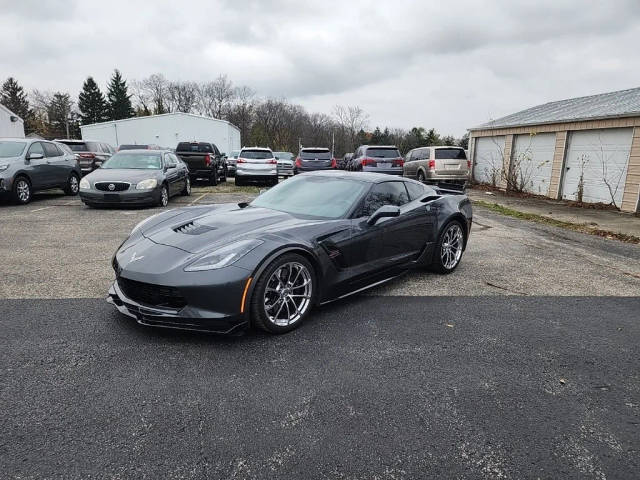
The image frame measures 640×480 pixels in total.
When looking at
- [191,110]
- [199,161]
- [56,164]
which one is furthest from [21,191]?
[191,110]

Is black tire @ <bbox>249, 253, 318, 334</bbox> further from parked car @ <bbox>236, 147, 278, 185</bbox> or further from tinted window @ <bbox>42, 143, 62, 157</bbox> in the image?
parked car @ <bbox>236, 147, 278, 185</bbox>

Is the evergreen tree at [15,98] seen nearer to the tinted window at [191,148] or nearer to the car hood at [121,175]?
the tinted window at [191,148]

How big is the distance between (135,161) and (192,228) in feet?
27.4

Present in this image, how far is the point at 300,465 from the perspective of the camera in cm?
209

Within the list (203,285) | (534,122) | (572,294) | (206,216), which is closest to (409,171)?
(534,122)

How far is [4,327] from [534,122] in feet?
58.5

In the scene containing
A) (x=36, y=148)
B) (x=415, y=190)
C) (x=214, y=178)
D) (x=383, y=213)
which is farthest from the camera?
(x=214, y=178)

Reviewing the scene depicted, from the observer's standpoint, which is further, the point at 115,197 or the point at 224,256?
the point at 115,197

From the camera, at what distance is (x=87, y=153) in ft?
58.1

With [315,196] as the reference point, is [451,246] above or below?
below

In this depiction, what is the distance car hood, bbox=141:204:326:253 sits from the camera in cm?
361

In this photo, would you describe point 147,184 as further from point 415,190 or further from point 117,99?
point 117,99

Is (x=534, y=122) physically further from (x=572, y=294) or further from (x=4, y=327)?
(x=4, y=327)

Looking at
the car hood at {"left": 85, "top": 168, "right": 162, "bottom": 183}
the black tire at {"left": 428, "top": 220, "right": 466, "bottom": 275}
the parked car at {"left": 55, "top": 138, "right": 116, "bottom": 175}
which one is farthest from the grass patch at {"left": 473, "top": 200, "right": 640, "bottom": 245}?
the parked car at {"left": 55, "top": 138, "right": 116, "bottom": 175}
